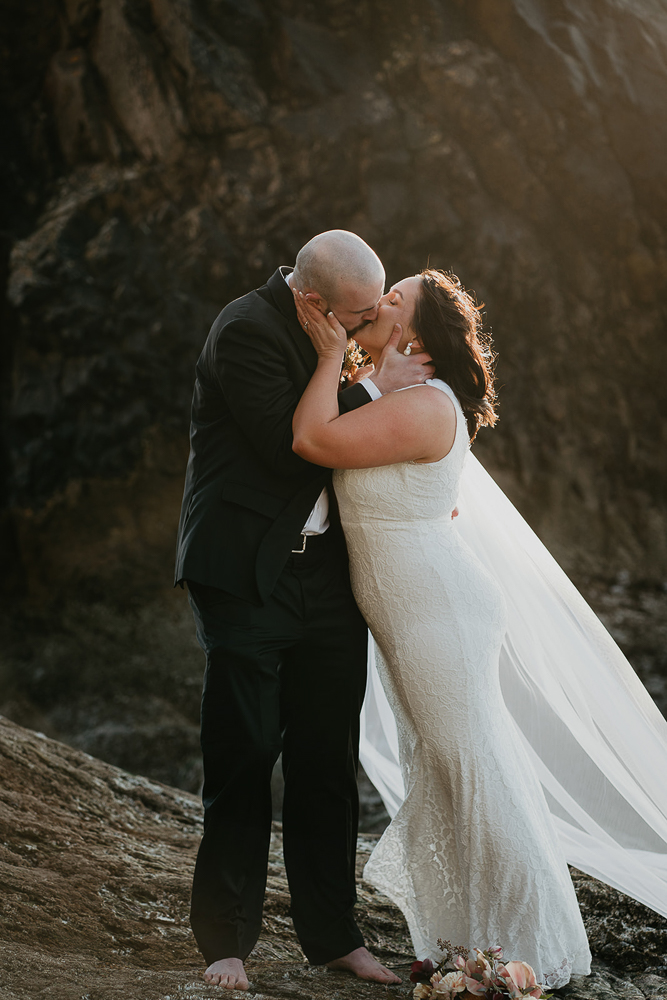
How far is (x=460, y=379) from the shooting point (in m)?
2.87

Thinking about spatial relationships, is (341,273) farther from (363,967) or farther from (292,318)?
(363,967)

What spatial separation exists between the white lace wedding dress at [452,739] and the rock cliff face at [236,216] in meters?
6.30

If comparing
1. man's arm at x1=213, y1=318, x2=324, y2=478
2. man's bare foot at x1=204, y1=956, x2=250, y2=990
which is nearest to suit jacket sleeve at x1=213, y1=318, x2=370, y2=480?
man's arm at x1=213, y1=318, x2=324, y2=478

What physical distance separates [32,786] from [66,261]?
22.7ft

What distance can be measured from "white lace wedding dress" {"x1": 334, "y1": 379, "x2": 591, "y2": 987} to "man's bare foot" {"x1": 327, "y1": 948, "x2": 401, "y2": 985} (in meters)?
0.15

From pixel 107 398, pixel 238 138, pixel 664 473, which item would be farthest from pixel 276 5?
pixel 664 473

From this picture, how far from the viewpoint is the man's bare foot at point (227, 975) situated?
7.94ft

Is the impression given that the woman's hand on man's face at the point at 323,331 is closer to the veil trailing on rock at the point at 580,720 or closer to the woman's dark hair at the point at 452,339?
the woman's dark hair at the point at 452,339

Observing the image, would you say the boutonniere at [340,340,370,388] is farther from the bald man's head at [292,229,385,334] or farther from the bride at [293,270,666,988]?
the bald man's head at [292,229,385,334]

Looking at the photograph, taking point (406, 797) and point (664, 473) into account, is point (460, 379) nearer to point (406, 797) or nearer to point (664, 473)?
point (406, 797)

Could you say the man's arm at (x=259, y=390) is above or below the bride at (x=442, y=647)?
above

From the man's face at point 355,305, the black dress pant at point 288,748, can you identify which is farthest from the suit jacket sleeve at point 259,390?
the black dress pant at point 288,748

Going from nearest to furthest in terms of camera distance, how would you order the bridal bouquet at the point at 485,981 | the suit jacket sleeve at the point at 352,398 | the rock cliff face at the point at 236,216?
the bridal bouquet at the point at 485,981, the suit jacket sleeve at the point at 352,398, the rock cliff face at the point at 236,216

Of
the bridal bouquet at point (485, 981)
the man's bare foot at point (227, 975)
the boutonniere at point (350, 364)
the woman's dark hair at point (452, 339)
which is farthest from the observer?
the boutonniere at point (350, 364)
